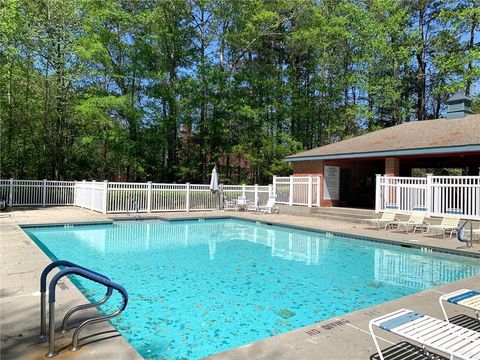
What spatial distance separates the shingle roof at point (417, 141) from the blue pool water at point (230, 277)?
5.21 meters

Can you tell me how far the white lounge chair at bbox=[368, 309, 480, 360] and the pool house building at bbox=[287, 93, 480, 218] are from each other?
398 inches

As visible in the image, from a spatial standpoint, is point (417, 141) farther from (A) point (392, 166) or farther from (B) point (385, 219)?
(B) point (385, 219)

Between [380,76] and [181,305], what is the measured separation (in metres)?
28.4

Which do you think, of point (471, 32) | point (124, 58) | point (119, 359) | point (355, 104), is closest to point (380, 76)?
point (355, 104)

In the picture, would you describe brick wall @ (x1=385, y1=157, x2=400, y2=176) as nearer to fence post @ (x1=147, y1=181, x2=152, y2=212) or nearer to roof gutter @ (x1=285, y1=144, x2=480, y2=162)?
roof gutter @ (x1=285, y1=144, x2=480, y2=162)

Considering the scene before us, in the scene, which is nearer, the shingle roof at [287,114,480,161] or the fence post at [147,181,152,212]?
the shingle roof at [287,114,480,161]

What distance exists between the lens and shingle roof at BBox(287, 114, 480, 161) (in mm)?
12648

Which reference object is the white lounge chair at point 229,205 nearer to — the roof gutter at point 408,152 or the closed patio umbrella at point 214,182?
the closed patio umbrella at point 214,182

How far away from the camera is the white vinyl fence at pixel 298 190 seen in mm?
17172

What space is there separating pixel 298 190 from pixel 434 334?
1525 centimetres

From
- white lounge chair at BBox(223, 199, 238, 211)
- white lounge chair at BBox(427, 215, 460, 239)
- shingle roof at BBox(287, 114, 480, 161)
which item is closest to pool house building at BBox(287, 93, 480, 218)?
shingle roof at BBox(287, 114, 480, 161)

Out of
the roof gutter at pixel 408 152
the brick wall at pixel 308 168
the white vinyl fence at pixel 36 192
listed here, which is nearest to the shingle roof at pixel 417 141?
the roof gutter at pixel 408 152

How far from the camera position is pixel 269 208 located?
17.9 metres

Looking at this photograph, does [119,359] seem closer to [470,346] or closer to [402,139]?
[470,346]
